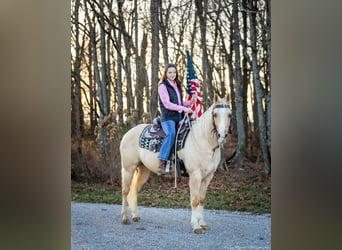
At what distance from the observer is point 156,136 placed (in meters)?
3.69

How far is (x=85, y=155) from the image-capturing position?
3736mm

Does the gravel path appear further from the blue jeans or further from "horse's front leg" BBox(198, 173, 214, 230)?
the blue jeans

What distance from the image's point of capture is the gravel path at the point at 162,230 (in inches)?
143

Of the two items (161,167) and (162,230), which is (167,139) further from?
(162,230)

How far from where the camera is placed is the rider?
11.9ft

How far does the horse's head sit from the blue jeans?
0.92 ft

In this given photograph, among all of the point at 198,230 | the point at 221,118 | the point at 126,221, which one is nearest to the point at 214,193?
Answer: the point at 198,230

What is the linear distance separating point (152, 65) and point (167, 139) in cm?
52

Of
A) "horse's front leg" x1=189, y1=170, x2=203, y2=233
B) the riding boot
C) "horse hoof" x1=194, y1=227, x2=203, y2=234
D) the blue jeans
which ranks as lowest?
"horse hoof" x1=194, y1=227, x2=203, y2=234

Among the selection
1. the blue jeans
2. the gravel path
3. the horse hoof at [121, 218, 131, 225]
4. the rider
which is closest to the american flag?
the rider
